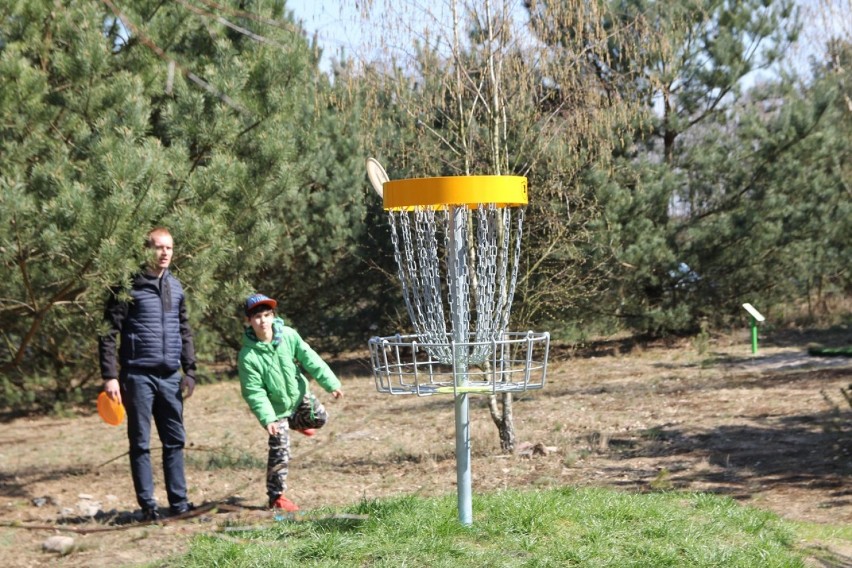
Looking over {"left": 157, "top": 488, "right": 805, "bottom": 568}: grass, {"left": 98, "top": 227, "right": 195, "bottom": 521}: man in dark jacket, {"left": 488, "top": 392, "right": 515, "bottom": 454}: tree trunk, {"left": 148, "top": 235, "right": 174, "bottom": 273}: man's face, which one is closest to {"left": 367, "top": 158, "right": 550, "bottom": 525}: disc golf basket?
{"left": 157, "top": 488, "right": 805, "bottom": 568}: grass

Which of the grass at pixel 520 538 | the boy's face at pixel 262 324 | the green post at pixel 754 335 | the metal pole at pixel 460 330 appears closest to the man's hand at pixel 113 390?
the boy's face at pixel 262 324

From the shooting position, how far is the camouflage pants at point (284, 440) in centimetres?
589

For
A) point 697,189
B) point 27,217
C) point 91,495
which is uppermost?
point 697,189

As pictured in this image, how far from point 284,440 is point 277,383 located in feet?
1.16

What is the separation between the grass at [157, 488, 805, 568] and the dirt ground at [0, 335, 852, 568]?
1.34 ft

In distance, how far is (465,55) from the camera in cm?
757

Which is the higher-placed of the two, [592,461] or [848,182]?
[848,182]

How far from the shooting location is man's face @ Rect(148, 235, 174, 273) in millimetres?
5934

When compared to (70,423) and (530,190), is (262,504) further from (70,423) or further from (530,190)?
(70,423)

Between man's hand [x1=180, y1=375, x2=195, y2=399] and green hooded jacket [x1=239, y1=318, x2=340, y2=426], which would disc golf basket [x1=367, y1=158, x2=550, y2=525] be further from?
man's hand [x1=180, y1=375, x2=195, y2=399]

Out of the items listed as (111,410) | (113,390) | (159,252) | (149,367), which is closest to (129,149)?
(159,252)

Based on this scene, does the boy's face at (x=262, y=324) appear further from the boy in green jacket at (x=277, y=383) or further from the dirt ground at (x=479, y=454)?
the dirt ground at (x=479, y=454)

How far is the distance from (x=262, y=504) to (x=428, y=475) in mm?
1443

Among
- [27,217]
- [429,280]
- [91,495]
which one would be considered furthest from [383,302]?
[429,280]
